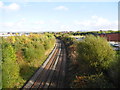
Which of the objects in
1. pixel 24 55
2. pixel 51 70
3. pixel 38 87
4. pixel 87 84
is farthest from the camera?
pixel 24 55

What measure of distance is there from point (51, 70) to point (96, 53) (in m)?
9.74

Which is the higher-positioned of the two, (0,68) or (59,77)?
(0,68)

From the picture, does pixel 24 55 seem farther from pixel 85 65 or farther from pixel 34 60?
pixel 85 65

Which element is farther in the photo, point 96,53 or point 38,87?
point 38,87

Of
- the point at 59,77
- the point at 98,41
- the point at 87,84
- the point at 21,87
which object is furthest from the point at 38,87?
the point at 98,41

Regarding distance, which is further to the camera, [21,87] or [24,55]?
[24,55]

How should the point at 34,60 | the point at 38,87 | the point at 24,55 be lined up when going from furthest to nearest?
the point at 34,60 → the point at 24,55 → the point at 38,87

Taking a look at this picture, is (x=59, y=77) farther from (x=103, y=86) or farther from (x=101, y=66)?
(x=103, y=86)

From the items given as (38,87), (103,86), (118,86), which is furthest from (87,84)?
(38,87)

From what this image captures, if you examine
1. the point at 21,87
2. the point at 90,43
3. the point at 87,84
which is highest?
the point at 90,43

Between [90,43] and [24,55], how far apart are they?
13.3 meters

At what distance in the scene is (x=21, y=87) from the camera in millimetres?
14484

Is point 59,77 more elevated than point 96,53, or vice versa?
point 96,53

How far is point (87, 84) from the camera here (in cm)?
920
